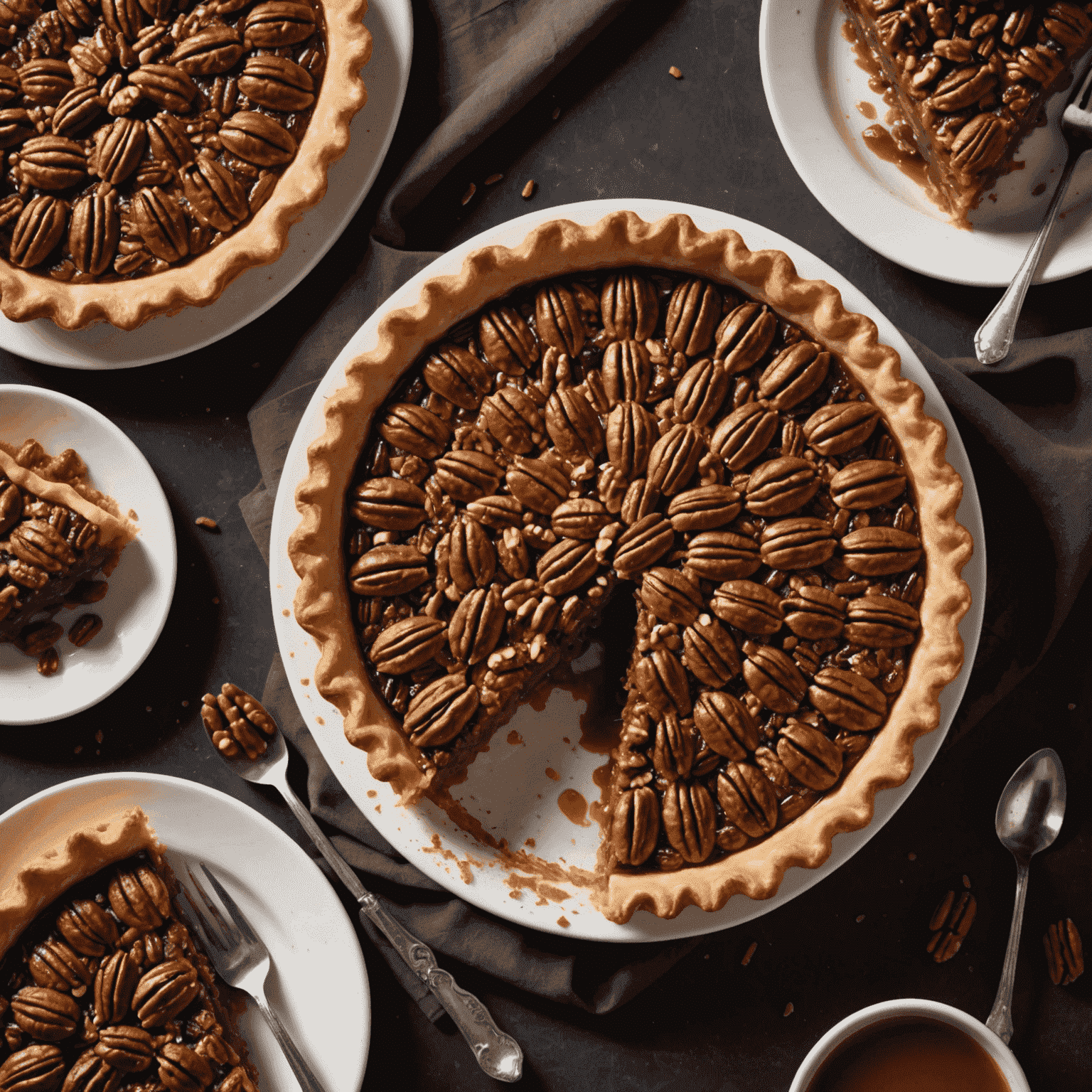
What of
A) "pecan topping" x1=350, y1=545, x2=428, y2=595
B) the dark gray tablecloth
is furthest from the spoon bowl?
"pecan topping" x1=350, y1=545, x2=428, y2=595

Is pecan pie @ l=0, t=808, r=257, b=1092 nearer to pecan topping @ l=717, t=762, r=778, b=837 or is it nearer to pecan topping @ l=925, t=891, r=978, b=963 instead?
pecan topping @ l=717, t=762, r=778, b=837

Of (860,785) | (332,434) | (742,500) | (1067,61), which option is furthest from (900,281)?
(332,434)

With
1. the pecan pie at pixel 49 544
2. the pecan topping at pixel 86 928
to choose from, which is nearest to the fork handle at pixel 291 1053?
the pecan topping at pixel 86 928

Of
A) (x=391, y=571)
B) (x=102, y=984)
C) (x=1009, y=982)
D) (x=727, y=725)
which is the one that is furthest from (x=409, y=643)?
(x=1009, y=982)

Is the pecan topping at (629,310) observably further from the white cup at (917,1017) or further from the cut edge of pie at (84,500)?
the white cup at (917,1017)

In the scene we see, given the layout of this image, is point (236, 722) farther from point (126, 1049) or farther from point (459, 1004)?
point (459, 1004)

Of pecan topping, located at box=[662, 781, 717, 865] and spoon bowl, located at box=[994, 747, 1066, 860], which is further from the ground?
pecan topping, located at box=[662, 781, 717, 865]

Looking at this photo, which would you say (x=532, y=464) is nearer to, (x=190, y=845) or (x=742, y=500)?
(x=742, y=500)
